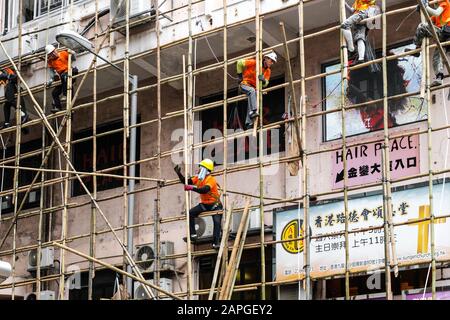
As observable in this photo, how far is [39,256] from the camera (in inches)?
677

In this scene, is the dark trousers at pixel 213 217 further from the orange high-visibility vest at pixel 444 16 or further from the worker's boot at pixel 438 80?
the orange high-visibility vest at pixel 444 16

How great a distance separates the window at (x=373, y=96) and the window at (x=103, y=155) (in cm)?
364

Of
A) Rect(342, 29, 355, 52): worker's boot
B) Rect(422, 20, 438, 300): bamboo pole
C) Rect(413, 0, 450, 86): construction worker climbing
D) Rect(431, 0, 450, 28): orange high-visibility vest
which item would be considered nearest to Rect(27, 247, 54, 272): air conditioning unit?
Rect(342, 29, 355, 52): worker's boot

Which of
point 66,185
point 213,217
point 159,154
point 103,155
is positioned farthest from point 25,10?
point 213,217

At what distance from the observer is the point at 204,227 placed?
16.3m

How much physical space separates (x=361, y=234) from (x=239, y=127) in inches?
131

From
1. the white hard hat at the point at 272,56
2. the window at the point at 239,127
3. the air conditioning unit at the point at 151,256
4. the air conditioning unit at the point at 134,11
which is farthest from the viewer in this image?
the air conditioning unit at the point at 134,11

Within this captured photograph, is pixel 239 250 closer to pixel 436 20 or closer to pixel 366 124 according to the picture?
pixel 366 124

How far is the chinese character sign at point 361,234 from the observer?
1377 cm

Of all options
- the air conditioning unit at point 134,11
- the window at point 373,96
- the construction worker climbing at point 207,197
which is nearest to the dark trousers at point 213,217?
the construction worker climbing at point 207,197

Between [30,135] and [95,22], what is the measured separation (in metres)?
2.93

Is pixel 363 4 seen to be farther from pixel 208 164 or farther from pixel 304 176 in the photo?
pixel 208 164
